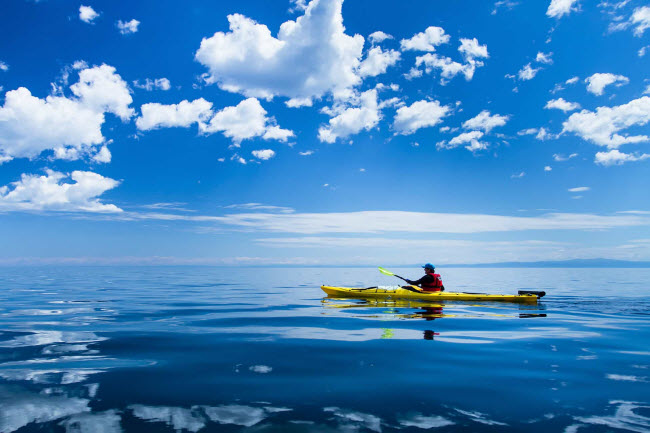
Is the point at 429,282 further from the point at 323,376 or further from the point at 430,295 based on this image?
the point at 323,376

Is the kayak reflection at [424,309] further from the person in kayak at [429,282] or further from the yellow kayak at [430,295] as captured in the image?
the person in kayak at [429,282]

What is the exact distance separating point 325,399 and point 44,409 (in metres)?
3.67

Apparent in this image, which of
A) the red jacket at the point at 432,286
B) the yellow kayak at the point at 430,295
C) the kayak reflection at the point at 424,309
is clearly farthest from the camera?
the red jacket at the point at 432,286

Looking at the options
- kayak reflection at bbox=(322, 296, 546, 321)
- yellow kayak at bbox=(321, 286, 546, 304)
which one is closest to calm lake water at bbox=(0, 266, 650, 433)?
kayak reflection at bbox=(322, 296, 546, 321)

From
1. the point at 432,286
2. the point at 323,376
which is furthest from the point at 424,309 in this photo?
the point at 323,376

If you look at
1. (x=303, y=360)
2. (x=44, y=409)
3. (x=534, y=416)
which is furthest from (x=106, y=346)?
(x=534, y=416)

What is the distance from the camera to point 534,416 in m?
4.75

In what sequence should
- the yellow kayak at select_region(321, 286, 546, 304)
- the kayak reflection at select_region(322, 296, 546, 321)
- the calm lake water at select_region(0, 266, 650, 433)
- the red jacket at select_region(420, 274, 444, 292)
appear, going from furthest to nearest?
the red jacket at select_region(420, 274, 444, 292)
the yellow kayak at select_region(321, 286, 546, 304)
the kayak reflection at select_region(322, 296, 546, 321)
the calm lake water at select_region(0, 266, 650, 433)

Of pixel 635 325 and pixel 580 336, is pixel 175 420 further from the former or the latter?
pixel 635 325

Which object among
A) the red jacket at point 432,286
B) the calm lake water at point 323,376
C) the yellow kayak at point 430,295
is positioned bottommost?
the calm lake water at point 323,376

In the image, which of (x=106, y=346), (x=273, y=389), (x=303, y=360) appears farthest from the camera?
(x=106, y=346)

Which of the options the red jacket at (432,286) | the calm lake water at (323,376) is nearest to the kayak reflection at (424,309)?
the red jacket at (432,286)

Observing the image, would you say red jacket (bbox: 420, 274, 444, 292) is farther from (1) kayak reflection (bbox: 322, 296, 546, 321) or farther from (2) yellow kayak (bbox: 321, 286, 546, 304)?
(1) kayak reflection (bbox: 322, 296, 546, 321)

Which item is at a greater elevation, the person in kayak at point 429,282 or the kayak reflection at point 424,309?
the person in kayak at point 429,282
